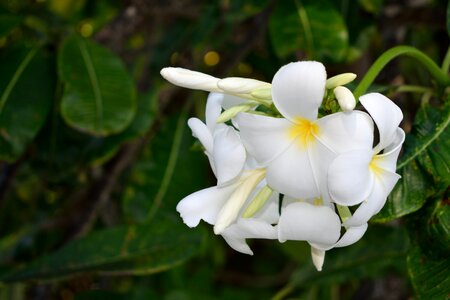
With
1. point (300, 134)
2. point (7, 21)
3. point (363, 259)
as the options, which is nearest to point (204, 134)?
point (300, 134)

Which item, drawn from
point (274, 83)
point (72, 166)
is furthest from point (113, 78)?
point (274, 83)

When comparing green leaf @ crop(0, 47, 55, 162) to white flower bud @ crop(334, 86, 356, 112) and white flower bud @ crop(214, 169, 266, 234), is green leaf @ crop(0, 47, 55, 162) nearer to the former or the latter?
white flower bud @ crop(214, 169, 266, 234)

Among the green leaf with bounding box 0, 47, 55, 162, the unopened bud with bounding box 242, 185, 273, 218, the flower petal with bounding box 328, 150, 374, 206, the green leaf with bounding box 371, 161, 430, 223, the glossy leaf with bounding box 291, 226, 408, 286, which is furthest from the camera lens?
the glossy leaf with bounding box 291, 226, 408, 286

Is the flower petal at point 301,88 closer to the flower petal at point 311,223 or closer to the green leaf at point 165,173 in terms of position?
the flower petal at point 311,223

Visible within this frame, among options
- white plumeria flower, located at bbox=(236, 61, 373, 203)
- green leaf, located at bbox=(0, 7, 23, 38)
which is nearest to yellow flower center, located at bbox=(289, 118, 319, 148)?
white plumeria flower, located at bbox=(236, 61, 373, 203)

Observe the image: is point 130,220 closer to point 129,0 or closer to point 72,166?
point 72,166
